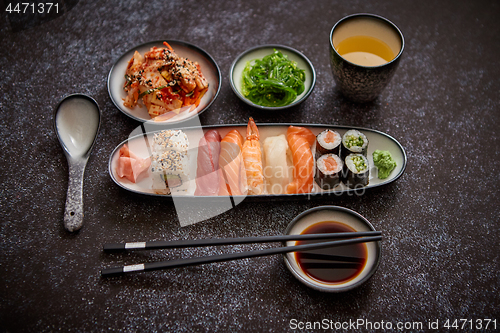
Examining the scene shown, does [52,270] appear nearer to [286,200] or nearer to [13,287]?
[13,287]

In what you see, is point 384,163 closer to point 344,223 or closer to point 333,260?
point 344,223

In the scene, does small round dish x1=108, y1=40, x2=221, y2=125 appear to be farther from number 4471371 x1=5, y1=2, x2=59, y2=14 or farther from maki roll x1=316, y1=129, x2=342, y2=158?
number 4471371 x1=5, y1=2, x2=59, y2=14

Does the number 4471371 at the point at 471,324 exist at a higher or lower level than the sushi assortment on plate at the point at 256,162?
lower

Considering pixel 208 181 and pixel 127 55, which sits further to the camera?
pixel 127 55

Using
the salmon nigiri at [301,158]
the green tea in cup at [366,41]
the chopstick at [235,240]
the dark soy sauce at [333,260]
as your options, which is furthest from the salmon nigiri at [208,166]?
the green tea in cup at [366,41]

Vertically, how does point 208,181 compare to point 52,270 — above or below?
above

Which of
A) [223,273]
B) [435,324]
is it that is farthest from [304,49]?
[435,324]

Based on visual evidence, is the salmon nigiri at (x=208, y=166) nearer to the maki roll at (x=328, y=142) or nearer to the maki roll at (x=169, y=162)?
the maki roll at (x=169, y=162)
